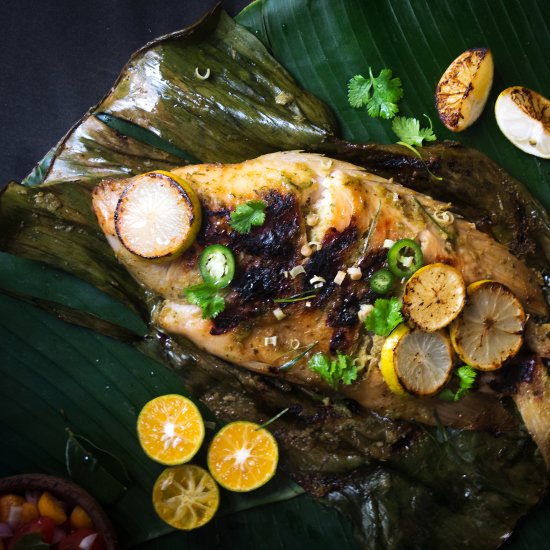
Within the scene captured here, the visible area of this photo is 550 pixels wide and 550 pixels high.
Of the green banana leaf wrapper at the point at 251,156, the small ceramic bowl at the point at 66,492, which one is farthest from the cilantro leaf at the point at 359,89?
the small ceramic bowl at the point at 66,492

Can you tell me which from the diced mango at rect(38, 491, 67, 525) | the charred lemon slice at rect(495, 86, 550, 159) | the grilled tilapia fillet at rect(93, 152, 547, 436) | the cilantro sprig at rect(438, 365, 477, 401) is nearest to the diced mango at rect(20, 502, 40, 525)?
the diced mango at rect(38, 491, 67, 525)

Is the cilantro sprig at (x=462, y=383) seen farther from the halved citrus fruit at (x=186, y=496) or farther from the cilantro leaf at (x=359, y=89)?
the cilantro leaf at (x=359, y=89)

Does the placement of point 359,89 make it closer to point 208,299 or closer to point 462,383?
point 208,299

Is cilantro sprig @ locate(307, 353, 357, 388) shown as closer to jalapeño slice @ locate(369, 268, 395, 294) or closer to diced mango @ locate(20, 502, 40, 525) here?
jalapeño slice @ locate(369, 268, 395, 294)

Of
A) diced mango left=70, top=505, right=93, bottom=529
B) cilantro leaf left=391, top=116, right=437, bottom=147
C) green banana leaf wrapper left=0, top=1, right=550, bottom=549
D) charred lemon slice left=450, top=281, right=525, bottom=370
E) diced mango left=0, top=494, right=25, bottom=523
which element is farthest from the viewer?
cilantro leaf left=391, top=116, right=437, bottom=147

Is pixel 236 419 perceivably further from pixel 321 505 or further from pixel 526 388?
pixel 526 388

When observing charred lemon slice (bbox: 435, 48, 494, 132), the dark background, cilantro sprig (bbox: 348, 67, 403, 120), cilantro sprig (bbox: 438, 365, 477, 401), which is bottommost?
cilantro sprig (bbox: 438, 365, 477, 401)

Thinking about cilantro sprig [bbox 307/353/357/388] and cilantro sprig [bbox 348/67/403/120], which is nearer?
cilantro sprig [bbox 307/353/357/388]
